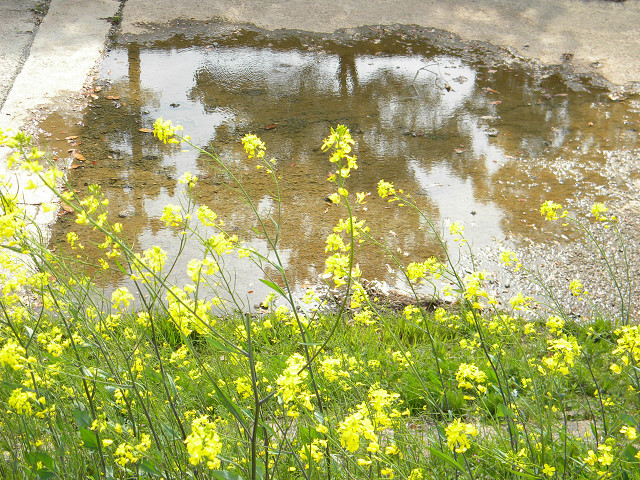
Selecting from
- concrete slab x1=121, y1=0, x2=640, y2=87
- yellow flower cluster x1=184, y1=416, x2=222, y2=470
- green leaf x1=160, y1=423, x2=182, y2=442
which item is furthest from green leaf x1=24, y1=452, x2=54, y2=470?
concrete slab x1=121, y1=0, x2=640, y2=87

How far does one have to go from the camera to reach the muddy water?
4223 mm

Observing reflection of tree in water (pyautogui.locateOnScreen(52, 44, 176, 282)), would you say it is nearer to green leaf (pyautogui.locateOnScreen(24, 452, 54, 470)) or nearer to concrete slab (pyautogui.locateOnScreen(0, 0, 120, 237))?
concrete slab (pyautogui.locateOnScreen(0, 0, 120, 237))

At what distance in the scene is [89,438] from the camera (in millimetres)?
1811

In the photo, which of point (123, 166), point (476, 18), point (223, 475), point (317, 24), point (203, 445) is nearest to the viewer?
point (203, 445)

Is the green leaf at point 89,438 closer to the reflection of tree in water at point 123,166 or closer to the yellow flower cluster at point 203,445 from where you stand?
the yellow flower cluster at point 203,445

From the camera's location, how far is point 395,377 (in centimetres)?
290

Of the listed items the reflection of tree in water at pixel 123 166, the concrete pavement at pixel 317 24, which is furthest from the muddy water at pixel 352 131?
the concrete pavement at pixel 317 24

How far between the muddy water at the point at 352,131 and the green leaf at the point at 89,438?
5.96 ft

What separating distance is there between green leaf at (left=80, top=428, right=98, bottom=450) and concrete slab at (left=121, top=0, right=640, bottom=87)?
6348mm

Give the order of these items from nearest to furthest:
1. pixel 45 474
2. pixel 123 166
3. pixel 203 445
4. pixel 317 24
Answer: pixel 203 445
pixel 45 474
pixel 123 166
pixel 317 24

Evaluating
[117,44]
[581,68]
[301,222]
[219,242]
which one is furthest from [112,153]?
[581,68]

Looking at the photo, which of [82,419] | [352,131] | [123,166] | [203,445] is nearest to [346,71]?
[352,131]

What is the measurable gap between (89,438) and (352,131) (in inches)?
156

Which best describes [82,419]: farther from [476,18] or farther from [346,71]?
[476,18]
